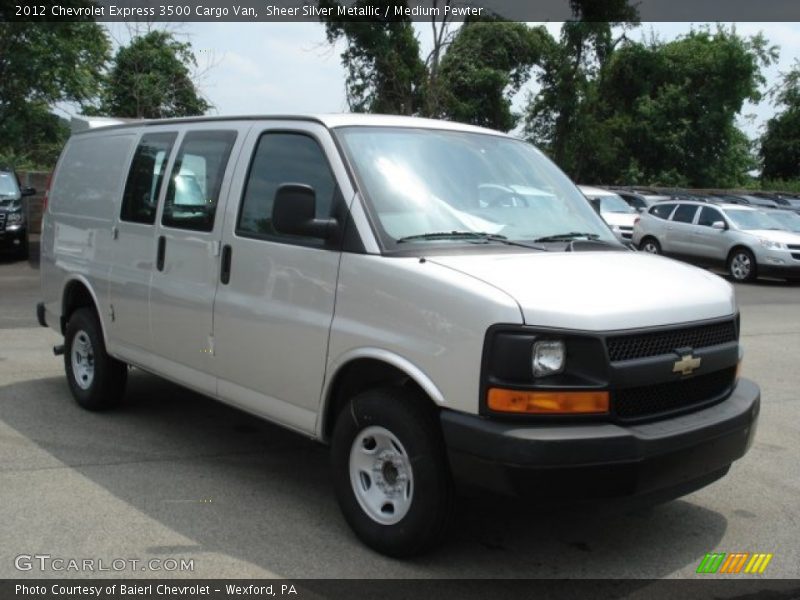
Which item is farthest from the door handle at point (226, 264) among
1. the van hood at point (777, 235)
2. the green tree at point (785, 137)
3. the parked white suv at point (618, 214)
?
the green tree at point (785, 137)

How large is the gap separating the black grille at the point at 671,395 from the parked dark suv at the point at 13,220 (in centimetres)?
1558

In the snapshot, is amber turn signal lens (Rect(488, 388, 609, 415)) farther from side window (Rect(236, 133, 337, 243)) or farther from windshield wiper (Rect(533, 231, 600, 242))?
side window (Rect(236, 133, 337, 243))

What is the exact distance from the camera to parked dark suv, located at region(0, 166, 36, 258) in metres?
16.8

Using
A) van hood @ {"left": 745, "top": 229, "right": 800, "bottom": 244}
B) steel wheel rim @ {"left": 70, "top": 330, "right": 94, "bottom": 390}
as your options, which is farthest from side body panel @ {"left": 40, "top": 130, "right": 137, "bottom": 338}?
van hood @ {"left": 745, "top": 229, "right": 800, "bottom": 244}

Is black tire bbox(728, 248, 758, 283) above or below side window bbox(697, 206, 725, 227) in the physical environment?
below

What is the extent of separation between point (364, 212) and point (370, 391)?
859 mm

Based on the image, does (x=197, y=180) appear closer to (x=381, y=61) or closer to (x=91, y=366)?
(x=91, y=366)

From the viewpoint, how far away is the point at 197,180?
212 inches

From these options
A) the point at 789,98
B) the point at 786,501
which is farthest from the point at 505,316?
the point at 789,98

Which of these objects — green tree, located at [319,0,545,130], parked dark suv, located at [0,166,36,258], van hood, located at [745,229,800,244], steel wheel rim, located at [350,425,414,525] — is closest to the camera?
steel wheel rim, located at [350,425,414,525]

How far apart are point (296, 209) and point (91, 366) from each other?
311cm

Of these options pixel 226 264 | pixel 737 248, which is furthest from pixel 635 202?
pixel 226 264

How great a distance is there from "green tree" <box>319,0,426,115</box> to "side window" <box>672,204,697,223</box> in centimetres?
943

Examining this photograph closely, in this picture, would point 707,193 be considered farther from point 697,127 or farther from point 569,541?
point 569,541
